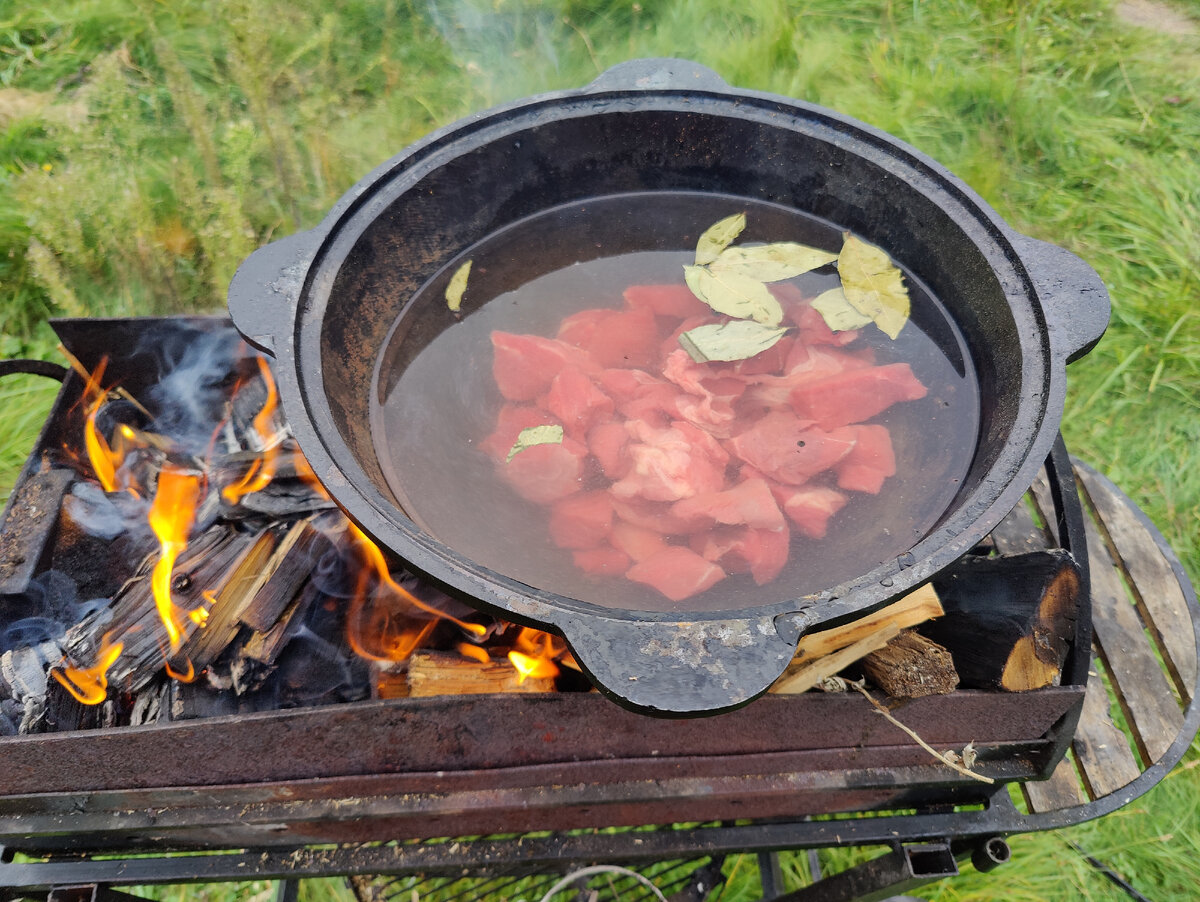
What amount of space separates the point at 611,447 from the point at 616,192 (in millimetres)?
930

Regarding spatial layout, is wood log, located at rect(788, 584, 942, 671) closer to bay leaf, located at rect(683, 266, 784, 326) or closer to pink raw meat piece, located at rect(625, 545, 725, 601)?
pink raw meat piece, located at rect(625, 545, 725, 601)

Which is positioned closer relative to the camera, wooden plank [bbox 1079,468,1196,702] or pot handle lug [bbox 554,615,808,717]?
pot handle lug [bbox 554,615,808,717]

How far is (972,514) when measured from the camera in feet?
4.53

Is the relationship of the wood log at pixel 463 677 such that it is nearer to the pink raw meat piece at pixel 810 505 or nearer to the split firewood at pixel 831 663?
the split firewood at pixel 831 663

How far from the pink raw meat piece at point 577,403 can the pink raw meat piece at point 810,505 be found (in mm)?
468

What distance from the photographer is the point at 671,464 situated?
6.08 ft

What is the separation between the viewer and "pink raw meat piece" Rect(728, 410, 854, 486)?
185 cm

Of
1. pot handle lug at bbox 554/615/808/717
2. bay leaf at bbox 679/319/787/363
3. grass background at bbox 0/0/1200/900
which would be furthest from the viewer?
grass background at bbox 0/0/1200/900

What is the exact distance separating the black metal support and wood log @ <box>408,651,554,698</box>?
898 mm

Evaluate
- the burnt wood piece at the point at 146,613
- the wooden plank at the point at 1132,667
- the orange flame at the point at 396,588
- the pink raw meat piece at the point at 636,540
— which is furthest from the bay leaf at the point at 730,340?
the burnt wood piece at the point at 146,613

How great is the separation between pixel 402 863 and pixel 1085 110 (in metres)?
4.89

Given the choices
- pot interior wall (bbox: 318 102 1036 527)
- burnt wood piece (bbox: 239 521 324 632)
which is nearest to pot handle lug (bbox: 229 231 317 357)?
pot interior wall (bbox: 318 102 1036 527)

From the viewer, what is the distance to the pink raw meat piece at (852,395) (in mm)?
1930

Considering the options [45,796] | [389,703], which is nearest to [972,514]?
[389,703]
